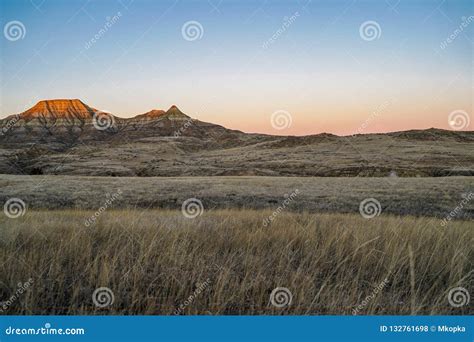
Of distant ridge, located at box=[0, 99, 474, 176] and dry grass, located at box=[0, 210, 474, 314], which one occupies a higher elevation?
distant ridge, located at box=[0, 99, 474, 176]

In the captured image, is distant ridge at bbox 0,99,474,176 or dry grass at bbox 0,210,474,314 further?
distant ridge at bbox 0,99,474,176

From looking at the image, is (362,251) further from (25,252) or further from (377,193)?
(377,193)

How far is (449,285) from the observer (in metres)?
3.06

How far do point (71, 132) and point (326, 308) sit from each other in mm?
187692

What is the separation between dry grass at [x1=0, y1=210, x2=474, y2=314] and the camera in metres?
2.69

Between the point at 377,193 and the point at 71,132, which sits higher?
the point at 71,132

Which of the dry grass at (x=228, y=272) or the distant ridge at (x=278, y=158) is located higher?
the distant ridge at (x=278, y=158)

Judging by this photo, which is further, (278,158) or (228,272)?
(278,158)

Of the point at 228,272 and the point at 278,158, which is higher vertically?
the point at 278,158

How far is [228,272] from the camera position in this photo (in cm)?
295

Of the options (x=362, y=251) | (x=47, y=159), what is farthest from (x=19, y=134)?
(x=362, y=251)

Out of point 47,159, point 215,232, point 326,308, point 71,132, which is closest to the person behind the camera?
point 326,308

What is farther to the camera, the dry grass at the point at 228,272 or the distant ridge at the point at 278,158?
the distant ridge at the point at 278,158

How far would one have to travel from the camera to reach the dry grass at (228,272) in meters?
2.69
